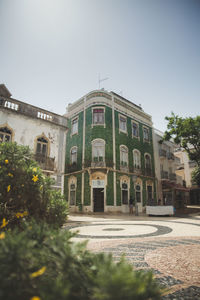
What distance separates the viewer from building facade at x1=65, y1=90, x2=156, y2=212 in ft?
58.3

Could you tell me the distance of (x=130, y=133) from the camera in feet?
72.0

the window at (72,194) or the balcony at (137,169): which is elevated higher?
the balcony at (137,169)

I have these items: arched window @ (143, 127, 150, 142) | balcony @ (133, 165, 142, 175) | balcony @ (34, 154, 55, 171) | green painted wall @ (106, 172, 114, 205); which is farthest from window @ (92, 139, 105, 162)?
arched window @ (143, 127, 150, 142)

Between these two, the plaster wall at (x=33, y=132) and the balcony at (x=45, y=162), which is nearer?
the plaster wall at (x=33, y=132)

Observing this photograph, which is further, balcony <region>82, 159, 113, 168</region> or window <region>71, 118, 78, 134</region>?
window <region>71, 118, 78, 134</region>

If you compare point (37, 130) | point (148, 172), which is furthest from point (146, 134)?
point (37, 130)

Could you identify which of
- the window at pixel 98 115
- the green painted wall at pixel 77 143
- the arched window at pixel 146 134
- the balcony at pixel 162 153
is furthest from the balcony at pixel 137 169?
the window at pixel 98 115

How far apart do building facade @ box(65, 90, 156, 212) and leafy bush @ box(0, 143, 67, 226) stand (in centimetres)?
1427

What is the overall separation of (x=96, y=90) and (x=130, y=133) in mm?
6429

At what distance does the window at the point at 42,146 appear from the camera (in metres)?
11.4

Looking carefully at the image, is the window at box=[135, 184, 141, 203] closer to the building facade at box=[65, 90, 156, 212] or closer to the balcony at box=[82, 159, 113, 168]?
the building facade at box=[65, 90, 156, 212]

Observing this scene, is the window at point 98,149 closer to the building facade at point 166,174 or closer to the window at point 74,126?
the window at point 74,126

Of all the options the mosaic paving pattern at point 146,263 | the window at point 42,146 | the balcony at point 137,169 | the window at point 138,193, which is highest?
the window at point 42,146

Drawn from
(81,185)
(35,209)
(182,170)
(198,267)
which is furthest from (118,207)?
(182,170)
